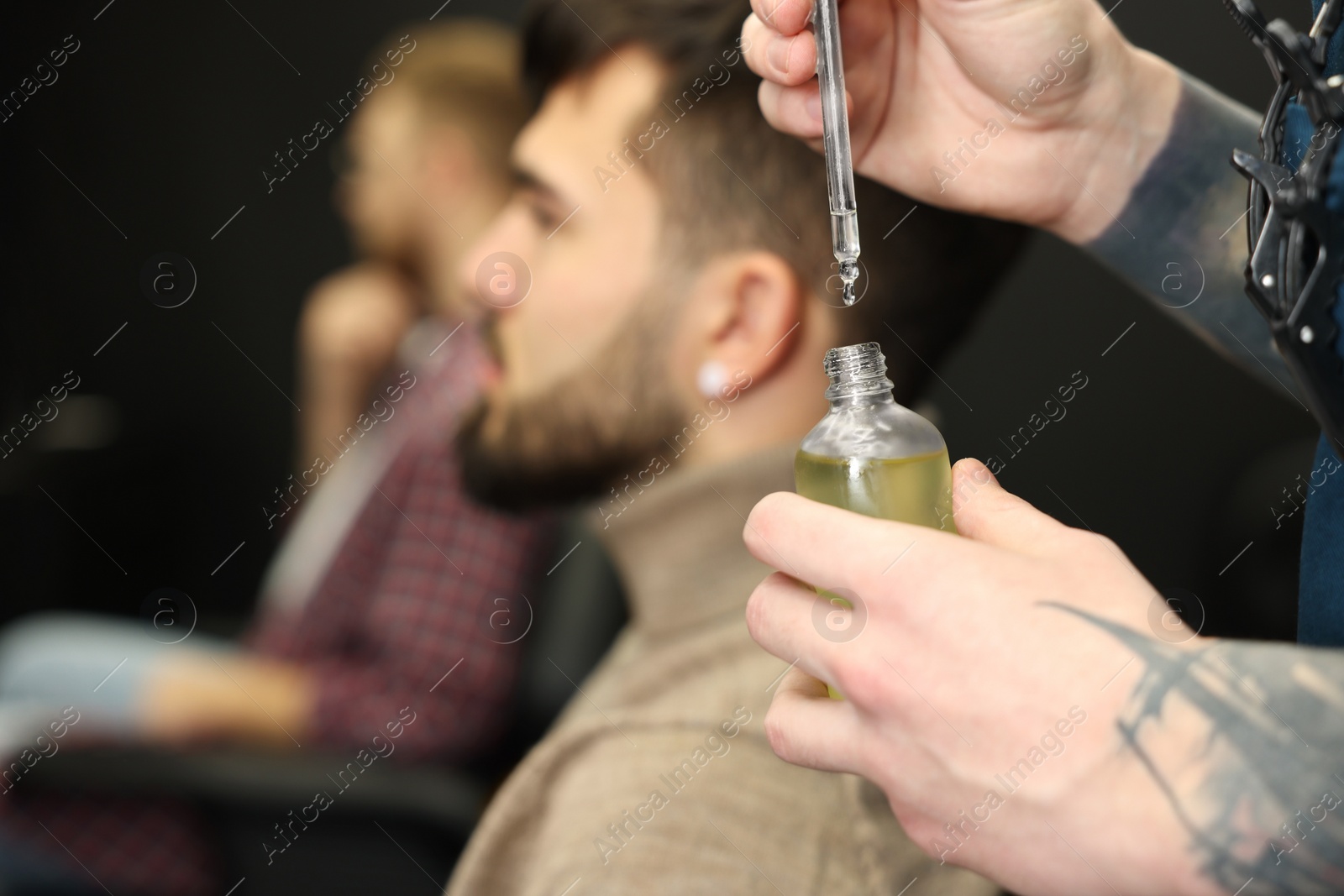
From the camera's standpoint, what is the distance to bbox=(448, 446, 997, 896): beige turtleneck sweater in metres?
0.70

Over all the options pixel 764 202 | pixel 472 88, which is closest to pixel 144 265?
pixel 472 88

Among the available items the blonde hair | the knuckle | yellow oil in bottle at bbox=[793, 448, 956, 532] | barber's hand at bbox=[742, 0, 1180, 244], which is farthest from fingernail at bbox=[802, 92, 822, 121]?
the blonde hair

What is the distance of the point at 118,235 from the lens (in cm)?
268

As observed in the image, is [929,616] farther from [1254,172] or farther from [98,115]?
[98,115]

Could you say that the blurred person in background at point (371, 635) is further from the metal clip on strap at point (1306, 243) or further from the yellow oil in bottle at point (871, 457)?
the metal clip on strap at point (1306, 243)

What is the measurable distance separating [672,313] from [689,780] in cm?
40

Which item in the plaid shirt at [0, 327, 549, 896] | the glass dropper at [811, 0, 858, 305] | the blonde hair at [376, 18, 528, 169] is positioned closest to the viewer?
the glass dropper at [811, 0, 858, 305]

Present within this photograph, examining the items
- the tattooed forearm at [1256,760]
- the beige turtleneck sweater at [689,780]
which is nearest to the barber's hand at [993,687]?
the tattooed forearm at [1256,760]

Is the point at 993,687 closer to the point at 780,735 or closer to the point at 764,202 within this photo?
the point at 780,735

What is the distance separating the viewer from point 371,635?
1430 millimetres

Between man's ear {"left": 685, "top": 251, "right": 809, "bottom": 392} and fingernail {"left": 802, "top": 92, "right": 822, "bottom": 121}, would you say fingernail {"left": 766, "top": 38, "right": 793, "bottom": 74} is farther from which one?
man's ear {"left": 685, "top": 251, "right": 809, "bottom": 392}

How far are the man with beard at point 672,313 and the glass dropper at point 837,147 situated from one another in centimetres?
31

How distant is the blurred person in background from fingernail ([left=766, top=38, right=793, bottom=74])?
23.9 inches

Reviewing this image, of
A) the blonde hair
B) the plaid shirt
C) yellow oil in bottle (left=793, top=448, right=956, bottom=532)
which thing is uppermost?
the blonde hair
